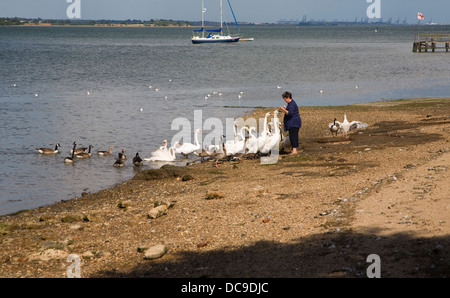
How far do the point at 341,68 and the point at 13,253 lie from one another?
161 feet

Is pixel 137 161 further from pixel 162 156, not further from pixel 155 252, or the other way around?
pixel 155 252

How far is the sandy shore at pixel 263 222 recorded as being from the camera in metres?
7.78

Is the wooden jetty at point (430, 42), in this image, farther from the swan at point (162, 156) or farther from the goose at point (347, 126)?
the swan at point (162, 156)

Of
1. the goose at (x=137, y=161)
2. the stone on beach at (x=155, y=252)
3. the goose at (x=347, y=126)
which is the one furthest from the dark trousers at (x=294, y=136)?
the stone on beach at (x=155, y=252)

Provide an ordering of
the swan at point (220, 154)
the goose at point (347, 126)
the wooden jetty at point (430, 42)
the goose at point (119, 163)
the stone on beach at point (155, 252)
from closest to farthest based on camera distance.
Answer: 1. the stone on beach at point (155, 252)
2. the swan at point (220, 154)
3. the goose at point (119, 163)
4. the goose at point (347, 126)
5. the wooden jetty at point (430, 42)

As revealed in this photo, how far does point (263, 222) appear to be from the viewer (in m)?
9.66

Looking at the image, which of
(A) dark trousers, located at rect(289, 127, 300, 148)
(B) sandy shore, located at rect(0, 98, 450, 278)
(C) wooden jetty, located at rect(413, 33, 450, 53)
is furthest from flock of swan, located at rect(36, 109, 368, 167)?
(C) wooden jetty, located at rect(413, 33, 450, 53)

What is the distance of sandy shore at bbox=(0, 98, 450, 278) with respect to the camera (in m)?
7.78

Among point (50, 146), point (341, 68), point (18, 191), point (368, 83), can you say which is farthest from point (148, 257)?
point (341, 68)

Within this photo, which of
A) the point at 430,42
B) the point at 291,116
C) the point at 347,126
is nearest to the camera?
the point at 291,116

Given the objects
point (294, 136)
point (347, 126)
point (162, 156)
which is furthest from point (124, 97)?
point (294, 136)

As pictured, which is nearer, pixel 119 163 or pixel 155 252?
pixel 155 252

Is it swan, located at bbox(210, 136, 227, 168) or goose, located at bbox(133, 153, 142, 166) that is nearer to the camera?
swan, located at bbox(210, 136, 227, 168)

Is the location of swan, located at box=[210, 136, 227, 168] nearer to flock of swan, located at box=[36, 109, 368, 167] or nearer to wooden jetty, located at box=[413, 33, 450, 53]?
flock of swan, located at box=[36, 109, 368, 167]
